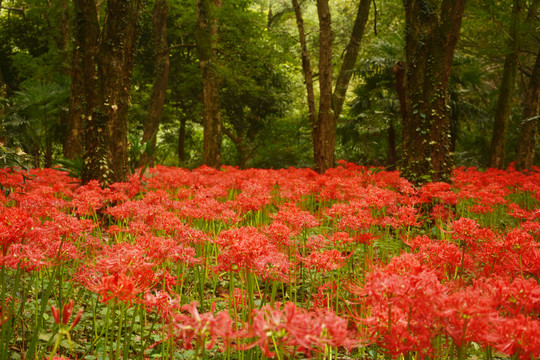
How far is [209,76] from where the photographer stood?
11.1m

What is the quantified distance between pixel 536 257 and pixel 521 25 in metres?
11.6

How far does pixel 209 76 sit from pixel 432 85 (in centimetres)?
654

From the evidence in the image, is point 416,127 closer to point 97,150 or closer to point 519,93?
point 97,150

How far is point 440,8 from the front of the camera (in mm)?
6574

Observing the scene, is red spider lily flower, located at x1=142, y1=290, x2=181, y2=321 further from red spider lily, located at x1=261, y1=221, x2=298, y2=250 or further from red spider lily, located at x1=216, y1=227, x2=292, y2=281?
red spider lily, located at x1=261, y1=221, x2=298, y2=250

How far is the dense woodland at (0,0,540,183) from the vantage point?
20.9 ft

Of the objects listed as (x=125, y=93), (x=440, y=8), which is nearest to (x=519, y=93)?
(x=440, y=8)

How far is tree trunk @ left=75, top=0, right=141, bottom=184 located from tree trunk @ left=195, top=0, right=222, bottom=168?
460 cm

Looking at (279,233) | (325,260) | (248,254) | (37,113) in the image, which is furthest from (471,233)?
(37,113)

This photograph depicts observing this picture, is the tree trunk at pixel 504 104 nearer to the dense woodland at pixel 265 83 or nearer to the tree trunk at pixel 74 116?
the dense woodland at pixel 265 83

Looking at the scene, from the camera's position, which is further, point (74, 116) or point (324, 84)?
point (74, 116)

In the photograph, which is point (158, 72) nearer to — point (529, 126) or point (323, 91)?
point (323, 91)

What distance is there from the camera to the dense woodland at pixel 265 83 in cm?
636

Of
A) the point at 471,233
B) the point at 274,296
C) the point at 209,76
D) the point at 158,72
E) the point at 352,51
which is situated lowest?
the point at 274,296
